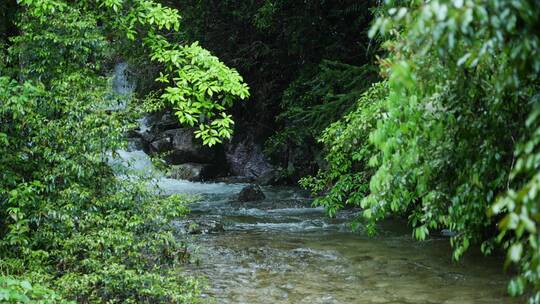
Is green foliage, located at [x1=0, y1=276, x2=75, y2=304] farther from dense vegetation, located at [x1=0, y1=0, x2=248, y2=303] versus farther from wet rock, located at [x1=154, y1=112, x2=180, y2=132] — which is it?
wet rock, located at [x1=154, y1=112, x2=180, y2=132]

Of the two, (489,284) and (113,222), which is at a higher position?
(113,222)

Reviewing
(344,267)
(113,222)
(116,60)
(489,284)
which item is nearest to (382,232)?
(344,267)

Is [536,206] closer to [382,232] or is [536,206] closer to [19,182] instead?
[19,182]

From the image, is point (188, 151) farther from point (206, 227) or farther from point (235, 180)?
point (206, 227)

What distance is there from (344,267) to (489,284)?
2.35m

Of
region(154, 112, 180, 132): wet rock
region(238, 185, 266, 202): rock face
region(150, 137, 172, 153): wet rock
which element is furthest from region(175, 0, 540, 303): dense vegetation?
region(154, 112, 180, 132): wet rock

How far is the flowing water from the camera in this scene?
8.81m

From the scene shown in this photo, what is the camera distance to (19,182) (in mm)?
7402

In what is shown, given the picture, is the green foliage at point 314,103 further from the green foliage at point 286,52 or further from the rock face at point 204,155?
the rock face at point 204,155

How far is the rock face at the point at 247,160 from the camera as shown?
21922mm

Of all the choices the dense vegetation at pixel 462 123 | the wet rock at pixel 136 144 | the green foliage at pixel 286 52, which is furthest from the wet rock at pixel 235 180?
the dense vegetation at pixel 462 123

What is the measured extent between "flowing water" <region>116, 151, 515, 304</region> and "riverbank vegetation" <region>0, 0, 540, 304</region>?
2.94ft

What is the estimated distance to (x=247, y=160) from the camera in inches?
881

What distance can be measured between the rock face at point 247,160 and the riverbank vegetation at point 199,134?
309 inches
